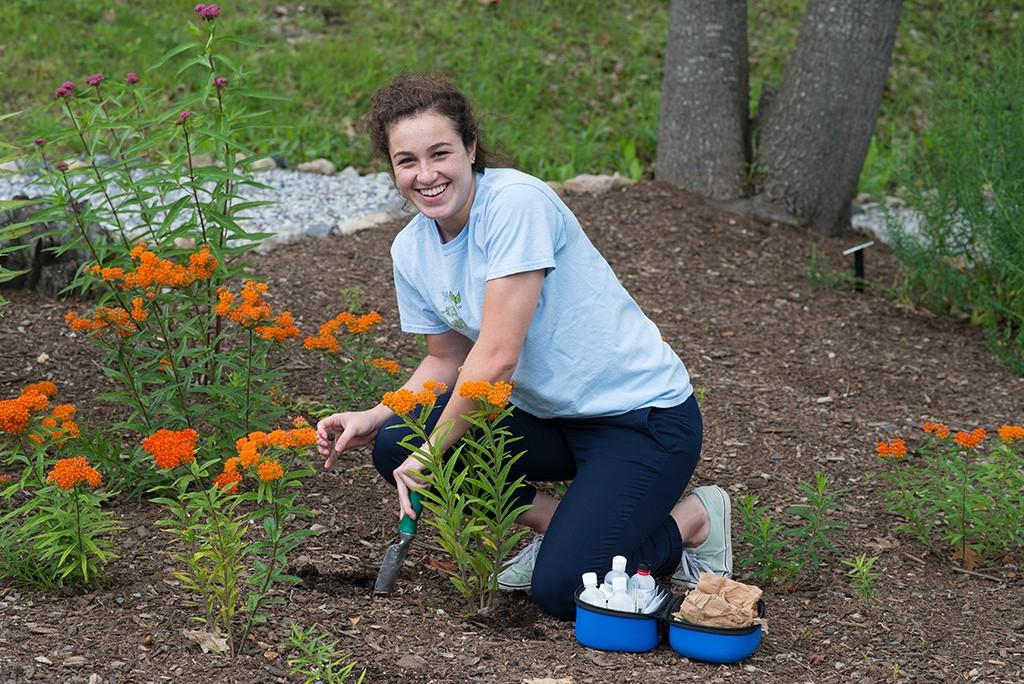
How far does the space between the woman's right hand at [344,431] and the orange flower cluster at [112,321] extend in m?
0.55

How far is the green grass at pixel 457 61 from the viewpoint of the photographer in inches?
295

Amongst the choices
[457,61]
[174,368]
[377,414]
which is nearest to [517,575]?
[377,414]

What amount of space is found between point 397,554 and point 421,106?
1140 millimetres

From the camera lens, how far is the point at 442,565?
10.8 ft

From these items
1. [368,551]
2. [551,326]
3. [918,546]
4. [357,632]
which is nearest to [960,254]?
[918,546]

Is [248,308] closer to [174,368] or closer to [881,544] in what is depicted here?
[174,368]

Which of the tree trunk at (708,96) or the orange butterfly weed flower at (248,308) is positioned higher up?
the tree trunk at (708,96)

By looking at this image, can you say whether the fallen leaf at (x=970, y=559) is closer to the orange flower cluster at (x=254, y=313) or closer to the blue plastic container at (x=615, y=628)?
the blue plastic container at (x=615, y=628)

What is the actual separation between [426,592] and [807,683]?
1.00 metres

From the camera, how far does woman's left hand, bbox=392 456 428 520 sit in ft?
9.42

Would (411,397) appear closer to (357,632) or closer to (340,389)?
(357,632)

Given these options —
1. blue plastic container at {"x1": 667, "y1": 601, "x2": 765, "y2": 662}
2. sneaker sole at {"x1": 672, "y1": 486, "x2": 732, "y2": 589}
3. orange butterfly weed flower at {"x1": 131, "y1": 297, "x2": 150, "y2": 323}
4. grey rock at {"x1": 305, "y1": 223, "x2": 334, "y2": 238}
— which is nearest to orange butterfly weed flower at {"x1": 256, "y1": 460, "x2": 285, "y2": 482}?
orange butterfly weed flower at {"x1": 131, "y1": 297, "x2": 150, "y2": 323}

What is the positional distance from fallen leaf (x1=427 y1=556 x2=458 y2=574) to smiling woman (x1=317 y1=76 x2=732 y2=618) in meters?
0.16

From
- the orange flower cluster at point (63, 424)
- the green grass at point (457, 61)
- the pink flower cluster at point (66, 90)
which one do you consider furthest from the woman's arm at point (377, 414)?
the green grass at point (457, 61)
